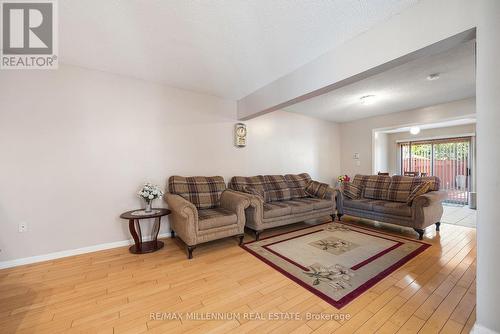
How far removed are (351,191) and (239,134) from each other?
256cm

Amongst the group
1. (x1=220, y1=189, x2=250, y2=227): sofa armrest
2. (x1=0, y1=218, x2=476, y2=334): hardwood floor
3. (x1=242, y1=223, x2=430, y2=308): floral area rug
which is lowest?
(x1=0, y1=218, x2=476, y2=334): hardwood floor

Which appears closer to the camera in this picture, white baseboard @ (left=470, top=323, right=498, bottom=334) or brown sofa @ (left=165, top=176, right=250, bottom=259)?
white baseboard @ (left=470, top=323, right=498, bottom=334)

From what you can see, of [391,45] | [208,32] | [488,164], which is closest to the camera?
[488,164]

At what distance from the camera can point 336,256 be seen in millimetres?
2488

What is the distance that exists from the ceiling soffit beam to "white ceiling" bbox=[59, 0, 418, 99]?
0.30 feet

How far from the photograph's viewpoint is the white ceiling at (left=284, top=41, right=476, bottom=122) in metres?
2.54

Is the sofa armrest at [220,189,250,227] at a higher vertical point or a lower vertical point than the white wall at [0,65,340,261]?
lower

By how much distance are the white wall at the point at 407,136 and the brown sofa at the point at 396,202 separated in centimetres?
329

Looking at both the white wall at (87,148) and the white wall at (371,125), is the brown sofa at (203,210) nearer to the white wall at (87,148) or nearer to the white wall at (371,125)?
the white wall at (87,148)

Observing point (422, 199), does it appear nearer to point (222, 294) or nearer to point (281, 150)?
point (281, 150)

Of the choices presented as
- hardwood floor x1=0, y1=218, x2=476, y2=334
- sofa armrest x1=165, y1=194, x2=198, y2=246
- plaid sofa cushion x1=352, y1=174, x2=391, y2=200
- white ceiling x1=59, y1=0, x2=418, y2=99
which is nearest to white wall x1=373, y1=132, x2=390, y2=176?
plaid sofa cushion x1=352, y1=174, x2=391, y2=200

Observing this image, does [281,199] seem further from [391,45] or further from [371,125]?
[371,125]

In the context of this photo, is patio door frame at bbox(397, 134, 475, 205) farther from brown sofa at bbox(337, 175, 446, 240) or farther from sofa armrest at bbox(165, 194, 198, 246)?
sofa armrest at bbox(165, 194, 198, 246)

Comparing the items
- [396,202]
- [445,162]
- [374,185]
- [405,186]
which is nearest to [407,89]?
[405,186]
